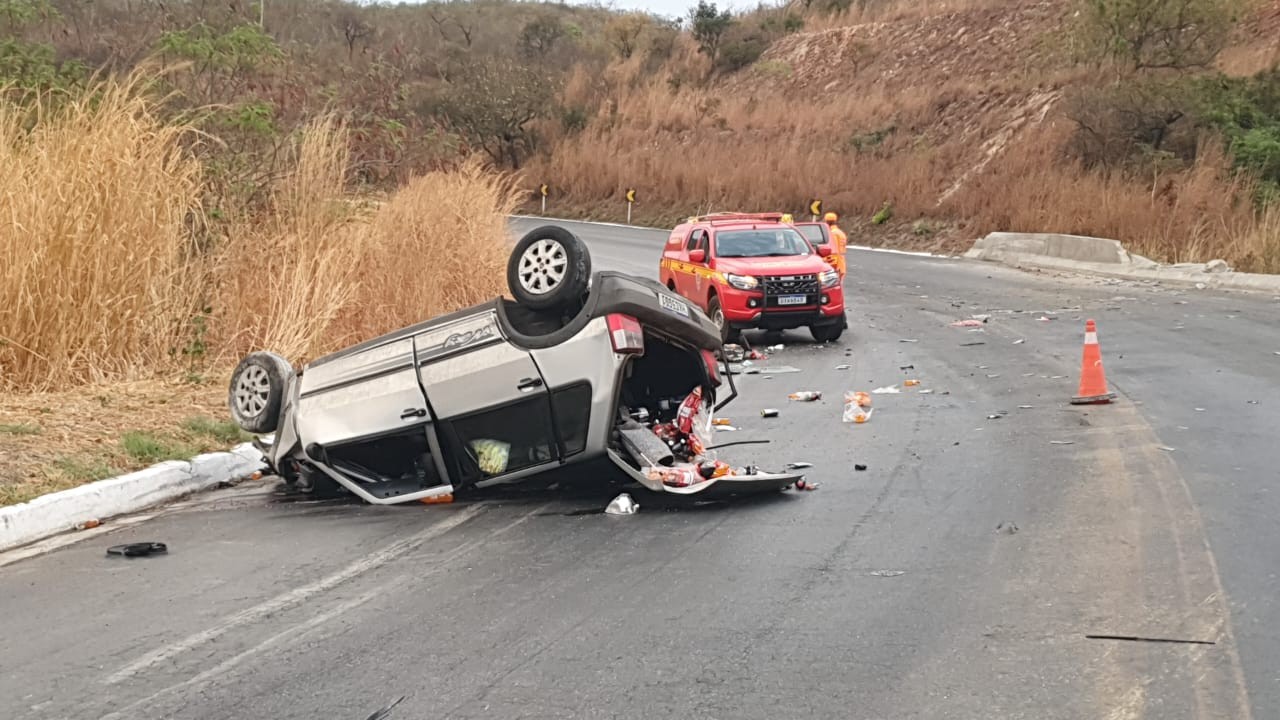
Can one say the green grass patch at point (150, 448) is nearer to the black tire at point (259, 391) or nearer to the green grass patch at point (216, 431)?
the green grass patch at point (216, 431)

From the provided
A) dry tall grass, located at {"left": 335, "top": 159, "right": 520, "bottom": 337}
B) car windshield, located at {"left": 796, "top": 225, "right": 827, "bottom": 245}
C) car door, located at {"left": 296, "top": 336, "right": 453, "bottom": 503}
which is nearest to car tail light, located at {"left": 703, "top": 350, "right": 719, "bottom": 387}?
car door, located at {"left": 296, "top": 336, "right": 453, "bottom": 503}

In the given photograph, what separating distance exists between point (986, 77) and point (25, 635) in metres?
53.0

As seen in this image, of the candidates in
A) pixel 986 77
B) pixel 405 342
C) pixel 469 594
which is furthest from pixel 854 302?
pixel 986 77

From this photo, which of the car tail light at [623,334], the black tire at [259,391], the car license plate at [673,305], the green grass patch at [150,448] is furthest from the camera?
the green grass patch at [150,448]

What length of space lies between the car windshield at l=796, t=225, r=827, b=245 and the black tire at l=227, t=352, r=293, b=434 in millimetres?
16184

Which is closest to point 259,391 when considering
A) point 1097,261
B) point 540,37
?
point 1097,261

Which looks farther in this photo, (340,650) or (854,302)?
(854,302)

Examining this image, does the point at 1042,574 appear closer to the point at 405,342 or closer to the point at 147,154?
the point at 405,342

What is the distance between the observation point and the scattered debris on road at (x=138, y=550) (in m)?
7.50

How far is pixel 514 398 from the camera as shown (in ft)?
27.5

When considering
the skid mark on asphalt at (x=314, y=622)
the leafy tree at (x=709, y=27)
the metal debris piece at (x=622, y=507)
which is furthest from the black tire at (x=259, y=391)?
the leafy tree at (x=709, y=27)

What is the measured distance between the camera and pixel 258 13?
18.1 m

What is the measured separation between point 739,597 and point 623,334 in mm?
2333

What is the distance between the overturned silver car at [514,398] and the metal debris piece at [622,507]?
0.17 m
